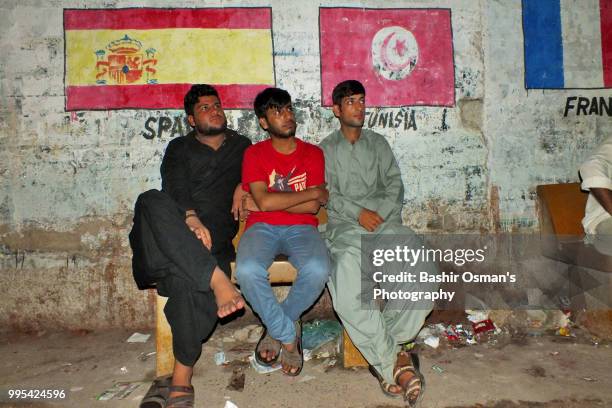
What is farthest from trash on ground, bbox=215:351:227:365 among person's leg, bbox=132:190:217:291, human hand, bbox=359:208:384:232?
human hand, bbox=359:208:384:232

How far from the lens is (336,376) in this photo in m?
2.86

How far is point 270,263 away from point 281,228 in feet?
0.92

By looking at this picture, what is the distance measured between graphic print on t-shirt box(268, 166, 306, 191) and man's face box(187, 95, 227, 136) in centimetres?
55

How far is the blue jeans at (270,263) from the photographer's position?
270 cm

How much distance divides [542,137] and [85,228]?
13.6ft

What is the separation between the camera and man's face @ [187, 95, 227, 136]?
3.21 meters

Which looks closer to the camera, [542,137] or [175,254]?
[175,254]

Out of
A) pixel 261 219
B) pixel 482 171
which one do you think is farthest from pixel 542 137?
pixel 261 219

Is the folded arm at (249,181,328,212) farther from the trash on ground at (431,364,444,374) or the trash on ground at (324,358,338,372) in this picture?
the trash on ground at (431,364,444,374)

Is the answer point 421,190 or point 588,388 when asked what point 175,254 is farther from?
point 588,388

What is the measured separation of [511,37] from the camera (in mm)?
3953

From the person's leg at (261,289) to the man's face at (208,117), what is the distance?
37.1 inches

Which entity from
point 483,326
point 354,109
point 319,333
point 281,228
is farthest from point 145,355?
point 483,326

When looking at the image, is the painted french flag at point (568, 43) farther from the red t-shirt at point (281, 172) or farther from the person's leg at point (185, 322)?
the person's leg at point (185, 322)
